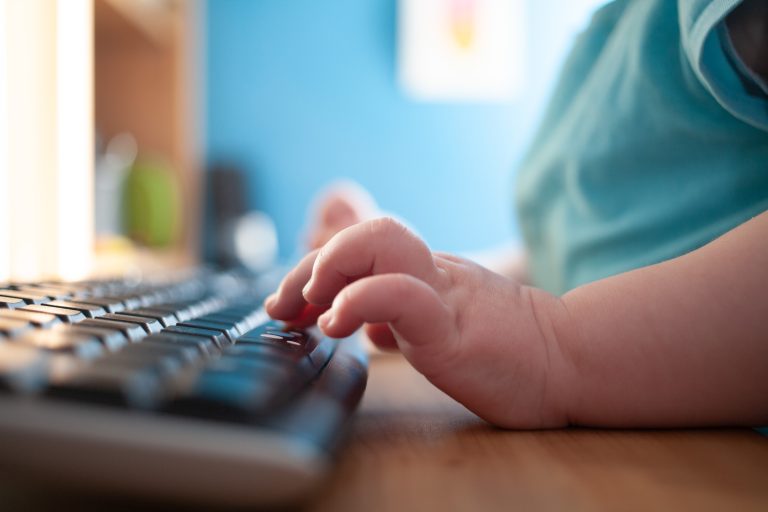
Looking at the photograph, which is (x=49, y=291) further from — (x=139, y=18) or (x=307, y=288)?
(x=139, y=18)

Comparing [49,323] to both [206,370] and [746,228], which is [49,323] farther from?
[746,228]

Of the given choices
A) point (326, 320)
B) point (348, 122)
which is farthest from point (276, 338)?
point (348, 122)

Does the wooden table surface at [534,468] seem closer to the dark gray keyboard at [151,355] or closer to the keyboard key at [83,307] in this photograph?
the dark gray keyboard at [151,355]

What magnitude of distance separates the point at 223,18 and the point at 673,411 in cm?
226

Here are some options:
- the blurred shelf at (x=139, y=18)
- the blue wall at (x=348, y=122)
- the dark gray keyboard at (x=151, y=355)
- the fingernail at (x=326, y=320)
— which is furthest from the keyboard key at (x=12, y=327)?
the blue wall at (x=348, y=122)

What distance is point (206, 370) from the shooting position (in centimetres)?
22

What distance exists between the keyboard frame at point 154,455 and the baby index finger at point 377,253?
5.8 inches

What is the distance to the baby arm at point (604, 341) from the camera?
0.31 metres

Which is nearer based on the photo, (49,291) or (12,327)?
(12,327)

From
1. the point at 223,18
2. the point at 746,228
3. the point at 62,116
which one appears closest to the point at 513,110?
the point at 223,18

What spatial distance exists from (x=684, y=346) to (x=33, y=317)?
1.02ft

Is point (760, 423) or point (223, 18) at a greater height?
point (223, 18)

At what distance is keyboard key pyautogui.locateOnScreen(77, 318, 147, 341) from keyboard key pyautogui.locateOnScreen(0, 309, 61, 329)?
0.5 inches

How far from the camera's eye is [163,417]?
7.2 inches
